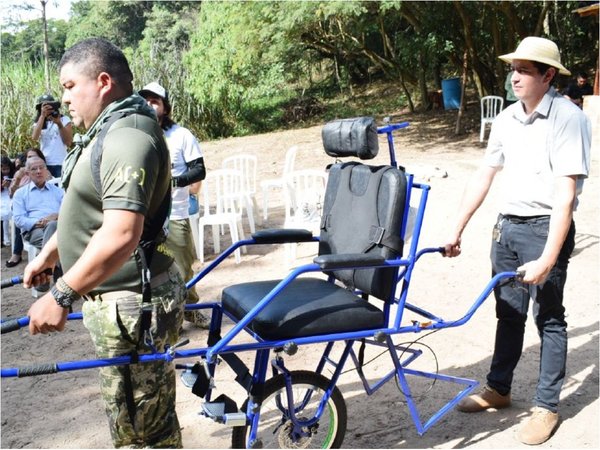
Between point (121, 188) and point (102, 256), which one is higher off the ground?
point (121, 188)

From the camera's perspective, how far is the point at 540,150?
326 centimetres

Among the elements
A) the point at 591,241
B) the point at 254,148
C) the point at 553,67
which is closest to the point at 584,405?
the point at 553,67

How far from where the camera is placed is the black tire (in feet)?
9.66

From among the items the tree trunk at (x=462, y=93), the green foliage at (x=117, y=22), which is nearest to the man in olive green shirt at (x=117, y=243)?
the tree trunk at (x=462, y=93)

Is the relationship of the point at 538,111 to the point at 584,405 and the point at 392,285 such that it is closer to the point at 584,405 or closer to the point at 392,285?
the point at 392,285

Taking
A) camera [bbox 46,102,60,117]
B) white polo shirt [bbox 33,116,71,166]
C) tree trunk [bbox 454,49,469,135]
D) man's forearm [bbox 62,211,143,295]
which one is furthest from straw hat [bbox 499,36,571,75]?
tree trunk [bbox 454,49,469,135]

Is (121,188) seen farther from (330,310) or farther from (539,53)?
(539,53)

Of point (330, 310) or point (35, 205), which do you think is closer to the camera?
point (330, 310)

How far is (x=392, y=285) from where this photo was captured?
9.87 feet

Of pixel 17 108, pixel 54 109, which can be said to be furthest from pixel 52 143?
pixel 17 108

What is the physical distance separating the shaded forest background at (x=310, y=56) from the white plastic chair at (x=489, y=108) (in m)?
0.95

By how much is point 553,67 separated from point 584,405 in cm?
181

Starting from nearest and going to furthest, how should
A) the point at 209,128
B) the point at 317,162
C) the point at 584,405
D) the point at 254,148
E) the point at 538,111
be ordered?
the point at 538,111, the point at 584,405, the point at 317,162, the point at 254,148, the point at 209,128

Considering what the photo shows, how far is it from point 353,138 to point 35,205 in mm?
4911
